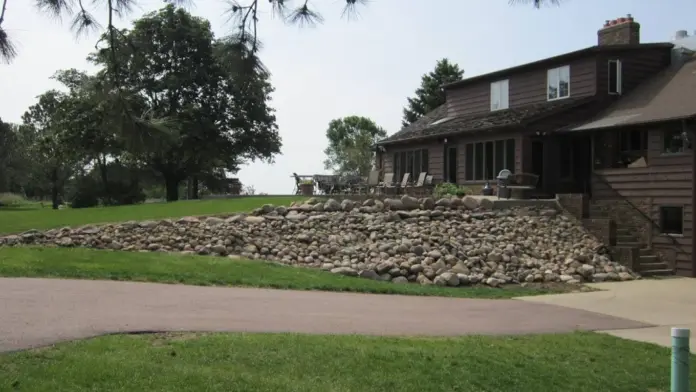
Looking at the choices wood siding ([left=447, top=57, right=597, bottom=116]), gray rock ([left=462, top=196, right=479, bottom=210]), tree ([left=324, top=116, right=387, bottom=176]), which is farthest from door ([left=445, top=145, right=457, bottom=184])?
tree ([left=324, top=116, right=387, bottom=176])

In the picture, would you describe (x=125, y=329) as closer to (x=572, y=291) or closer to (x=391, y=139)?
(x=572, y=291)

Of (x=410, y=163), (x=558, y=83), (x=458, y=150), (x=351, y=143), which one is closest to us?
(x=558, y=83)

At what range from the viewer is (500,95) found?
2694cm

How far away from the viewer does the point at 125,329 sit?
311 inches

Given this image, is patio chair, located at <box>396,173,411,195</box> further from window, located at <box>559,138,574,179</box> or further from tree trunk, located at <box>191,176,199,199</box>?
tree trunk, located at <box>191,176,199,199</box>

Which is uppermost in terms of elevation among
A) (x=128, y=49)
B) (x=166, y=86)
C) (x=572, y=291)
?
(x=166, y=86)

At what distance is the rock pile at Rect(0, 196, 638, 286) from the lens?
54.1 ft

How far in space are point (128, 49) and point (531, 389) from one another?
4.95 m

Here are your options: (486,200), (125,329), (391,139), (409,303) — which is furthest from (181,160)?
(125,329)

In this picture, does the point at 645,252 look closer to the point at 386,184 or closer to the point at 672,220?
the point at 672,220

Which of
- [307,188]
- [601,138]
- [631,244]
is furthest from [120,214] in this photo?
[601,138]

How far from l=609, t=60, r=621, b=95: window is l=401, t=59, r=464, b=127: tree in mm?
29458

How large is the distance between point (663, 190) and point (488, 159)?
22.8 feet

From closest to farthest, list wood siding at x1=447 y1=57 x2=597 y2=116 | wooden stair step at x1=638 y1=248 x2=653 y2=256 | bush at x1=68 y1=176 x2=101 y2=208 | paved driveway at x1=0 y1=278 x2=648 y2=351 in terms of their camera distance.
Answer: paved driveway at x1=0 y1=278 x2=648 y2=351, wooden stair step at x1=638 y1=248 x2=653 y2=256, wood siding at x1=447 y1=57 x2=597 y2=116, bush at x1=68 y1=176 x2=101 y2=208
